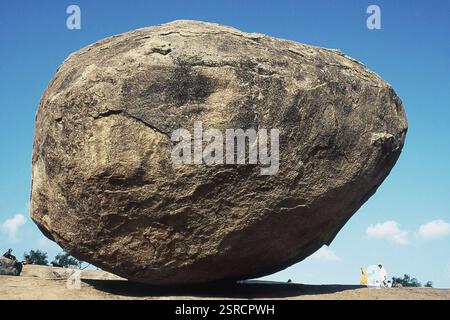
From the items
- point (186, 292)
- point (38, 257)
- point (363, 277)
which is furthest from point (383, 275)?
point (38, 257)

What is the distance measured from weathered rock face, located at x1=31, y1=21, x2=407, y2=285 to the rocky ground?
31 centimetres

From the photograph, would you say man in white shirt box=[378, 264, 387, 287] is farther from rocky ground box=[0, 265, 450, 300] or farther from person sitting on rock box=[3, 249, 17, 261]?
person sitting on rock box=[3, 249, 17, 261]

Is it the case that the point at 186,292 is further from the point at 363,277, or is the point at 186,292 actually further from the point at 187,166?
the point at 363,277

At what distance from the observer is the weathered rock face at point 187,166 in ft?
25.8

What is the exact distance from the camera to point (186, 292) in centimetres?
889

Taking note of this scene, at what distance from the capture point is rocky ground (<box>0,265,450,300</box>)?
27.8 feet

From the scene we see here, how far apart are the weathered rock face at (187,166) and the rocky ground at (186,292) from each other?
31 centimetres

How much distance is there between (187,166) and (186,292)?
222 centimetres

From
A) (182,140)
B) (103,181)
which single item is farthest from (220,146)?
(103,181)

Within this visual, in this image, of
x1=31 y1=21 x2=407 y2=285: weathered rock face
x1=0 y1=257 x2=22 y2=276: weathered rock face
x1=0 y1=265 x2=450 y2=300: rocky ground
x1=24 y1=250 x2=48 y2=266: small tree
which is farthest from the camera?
x1=24 y1=250 x2=48 y2=266: small tree

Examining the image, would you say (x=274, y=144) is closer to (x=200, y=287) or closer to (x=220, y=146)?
(x=220, y=146)

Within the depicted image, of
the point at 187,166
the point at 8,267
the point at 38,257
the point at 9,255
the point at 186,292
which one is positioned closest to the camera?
the point at 187,166

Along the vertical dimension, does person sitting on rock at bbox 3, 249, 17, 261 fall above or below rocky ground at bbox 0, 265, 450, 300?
above

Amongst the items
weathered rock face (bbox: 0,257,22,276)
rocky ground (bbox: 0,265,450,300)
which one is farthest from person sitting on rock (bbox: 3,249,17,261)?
rocky ground (bbox: 0,265,450,300)
